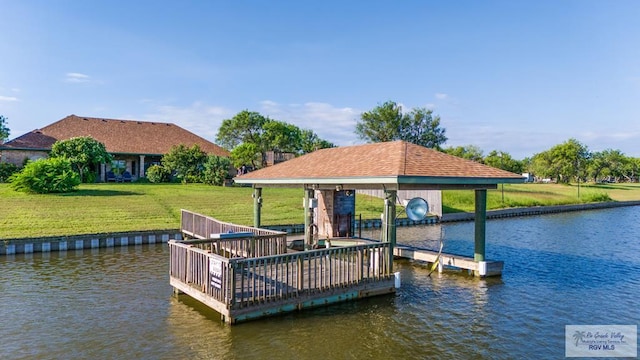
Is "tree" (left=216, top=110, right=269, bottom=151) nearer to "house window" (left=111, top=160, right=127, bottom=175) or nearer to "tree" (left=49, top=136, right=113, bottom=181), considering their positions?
"house window" (left=111, top=160, right=127, bottom=175)

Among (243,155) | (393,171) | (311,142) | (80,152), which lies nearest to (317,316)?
(393,171)

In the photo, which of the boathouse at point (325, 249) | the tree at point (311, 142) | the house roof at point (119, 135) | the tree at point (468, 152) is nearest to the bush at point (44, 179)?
the house roof at point (119, 135)

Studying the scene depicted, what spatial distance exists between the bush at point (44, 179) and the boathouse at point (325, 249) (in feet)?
52.4

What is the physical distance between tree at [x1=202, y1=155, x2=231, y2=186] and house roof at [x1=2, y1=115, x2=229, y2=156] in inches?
221

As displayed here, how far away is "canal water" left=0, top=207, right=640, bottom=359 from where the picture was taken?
8781 millimetres

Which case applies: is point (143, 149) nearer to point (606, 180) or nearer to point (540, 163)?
point (540, 163)

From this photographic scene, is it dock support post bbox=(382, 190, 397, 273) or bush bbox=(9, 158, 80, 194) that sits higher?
bush bbox=(9, 158, 80, 194)

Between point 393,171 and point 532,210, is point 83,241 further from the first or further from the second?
point 532,210

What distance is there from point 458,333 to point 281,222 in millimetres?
17479

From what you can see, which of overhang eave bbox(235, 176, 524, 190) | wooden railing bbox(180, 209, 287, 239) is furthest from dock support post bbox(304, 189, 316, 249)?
wooden railing bbox(180, 209, 287, 239)

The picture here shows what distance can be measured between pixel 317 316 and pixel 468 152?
86.5 m

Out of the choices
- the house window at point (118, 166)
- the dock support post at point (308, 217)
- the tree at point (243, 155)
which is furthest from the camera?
the tree at point (243, 155)

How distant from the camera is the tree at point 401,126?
79.1 m

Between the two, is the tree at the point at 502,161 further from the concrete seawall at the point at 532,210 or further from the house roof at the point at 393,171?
the house roof at the point at 393,171
